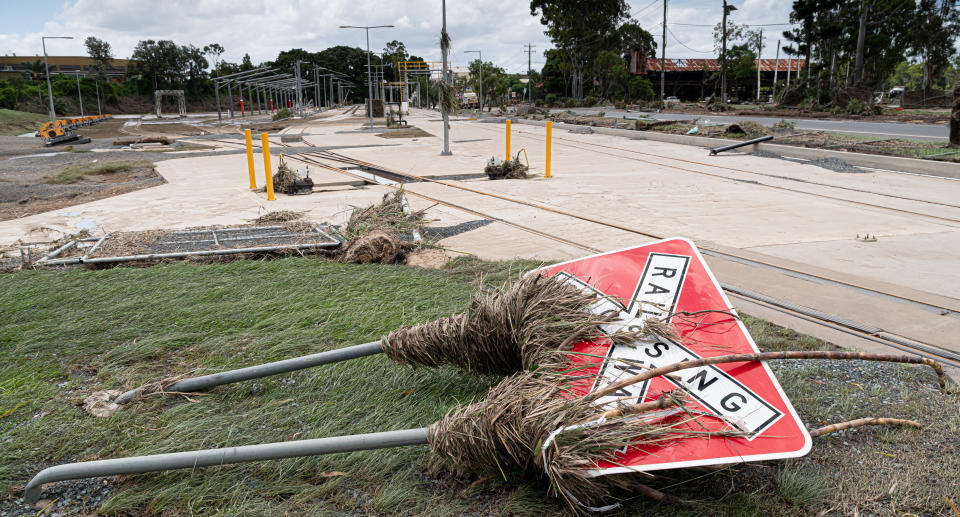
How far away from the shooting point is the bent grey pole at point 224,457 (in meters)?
2.69

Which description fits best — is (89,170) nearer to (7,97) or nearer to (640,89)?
(7,97)

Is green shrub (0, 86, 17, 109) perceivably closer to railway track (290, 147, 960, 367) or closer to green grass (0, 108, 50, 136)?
green grass (0, 108, 50, 136)

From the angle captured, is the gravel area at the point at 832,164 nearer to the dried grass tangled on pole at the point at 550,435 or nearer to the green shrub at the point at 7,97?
the dried grass tangled on pole at the point at 550,435

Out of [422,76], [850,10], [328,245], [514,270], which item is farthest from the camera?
[422,76]

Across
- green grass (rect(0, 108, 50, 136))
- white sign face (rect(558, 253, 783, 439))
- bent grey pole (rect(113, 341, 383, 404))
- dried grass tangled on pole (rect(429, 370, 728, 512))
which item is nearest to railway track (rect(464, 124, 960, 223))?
white sign face (rect(558, 253, 783, 439))

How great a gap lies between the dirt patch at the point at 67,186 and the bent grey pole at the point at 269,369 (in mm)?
9076

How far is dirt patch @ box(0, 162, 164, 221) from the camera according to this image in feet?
38.3

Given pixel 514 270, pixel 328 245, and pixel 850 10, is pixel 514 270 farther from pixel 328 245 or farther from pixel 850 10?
pixel 850 10

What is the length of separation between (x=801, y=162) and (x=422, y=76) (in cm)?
8519

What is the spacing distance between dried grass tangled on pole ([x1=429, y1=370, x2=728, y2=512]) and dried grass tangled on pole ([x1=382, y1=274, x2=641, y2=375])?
1.00 feet

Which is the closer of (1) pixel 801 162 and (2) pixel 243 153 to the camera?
(1) pixel 801 162

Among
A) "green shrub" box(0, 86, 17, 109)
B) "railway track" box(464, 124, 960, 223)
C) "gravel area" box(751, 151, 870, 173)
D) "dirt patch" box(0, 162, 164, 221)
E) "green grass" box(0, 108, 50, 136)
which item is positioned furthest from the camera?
"green shrub" box(0, 86, 17, 109)

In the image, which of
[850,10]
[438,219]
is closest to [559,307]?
[438,219]

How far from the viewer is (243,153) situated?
22.1 meters
